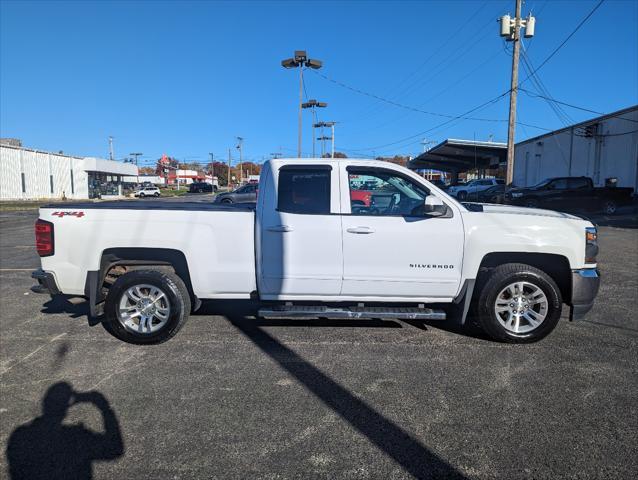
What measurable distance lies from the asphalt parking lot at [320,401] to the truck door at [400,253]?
2.11 ft

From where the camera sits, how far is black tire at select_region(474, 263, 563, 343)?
4871 millimetres

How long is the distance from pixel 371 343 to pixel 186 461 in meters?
2.54

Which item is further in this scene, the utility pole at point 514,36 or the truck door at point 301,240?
the utility pole at point 514,36

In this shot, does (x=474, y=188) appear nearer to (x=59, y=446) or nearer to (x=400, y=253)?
(x=400, y=253)

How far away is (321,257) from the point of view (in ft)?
16.0

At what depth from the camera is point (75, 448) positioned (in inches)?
122

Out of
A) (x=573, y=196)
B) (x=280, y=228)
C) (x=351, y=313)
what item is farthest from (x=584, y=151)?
(x=280, y=228)

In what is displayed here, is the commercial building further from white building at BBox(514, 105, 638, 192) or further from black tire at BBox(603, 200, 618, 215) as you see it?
black tire at BBox(603, 200, 618, 215)

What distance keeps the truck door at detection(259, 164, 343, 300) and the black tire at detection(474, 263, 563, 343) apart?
1561 millimetres

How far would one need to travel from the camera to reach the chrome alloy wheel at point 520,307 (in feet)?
16.2

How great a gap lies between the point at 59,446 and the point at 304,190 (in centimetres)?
317

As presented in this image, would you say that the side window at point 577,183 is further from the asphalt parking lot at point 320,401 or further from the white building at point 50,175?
the white building at point 50,175

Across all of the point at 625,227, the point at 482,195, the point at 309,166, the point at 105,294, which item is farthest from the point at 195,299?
the point at 482,195

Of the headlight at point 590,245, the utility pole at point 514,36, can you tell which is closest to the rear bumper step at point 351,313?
the headlight at point 590,245
